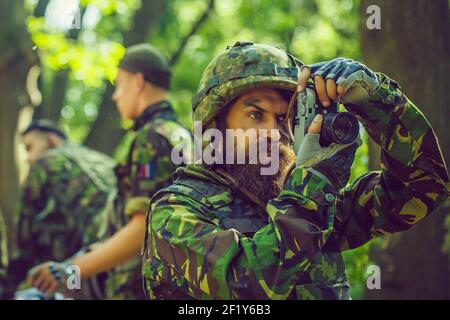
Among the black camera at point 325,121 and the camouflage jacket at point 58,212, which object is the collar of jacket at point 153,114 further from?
the black camera at point 325,121

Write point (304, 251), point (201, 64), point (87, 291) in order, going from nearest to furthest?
point (304, 251) < point (87, 291) < point (201, 64)

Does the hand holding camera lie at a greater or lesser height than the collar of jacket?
lesser

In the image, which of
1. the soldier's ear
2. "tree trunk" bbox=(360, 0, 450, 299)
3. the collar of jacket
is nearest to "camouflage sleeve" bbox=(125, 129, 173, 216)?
the collar of jacket

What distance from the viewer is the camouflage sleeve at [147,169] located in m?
5.63

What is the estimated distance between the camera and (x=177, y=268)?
10.8ft

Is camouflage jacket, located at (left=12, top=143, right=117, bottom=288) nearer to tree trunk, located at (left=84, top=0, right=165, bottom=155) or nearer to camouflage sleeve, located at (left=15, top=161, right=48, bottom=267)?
camouflage sleeve, located at (left=15, top=161, right=48, bottom=267)

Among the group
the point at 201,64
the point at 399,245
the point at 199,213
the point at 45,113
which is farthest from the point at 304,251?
the point at 201,64

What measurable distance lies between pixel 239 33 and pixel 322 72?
17.7m

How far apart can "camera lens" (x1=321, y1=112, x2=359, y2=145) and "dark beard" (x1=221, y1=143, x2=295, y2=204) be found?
0.33 m

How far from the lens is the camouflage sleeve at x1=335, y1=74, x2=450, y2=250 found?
133 inches

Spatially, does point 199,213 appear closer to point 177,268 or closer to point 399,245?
point 177,268

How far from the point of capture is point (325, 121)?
10.6ft

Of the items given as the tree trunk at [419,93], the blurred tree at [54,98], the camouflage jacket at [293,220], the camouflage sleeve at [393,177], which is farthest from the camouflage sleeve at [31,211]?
the blurred tree at [54,98]

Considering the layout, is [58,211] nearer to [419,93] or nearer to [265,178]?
[419,93]
